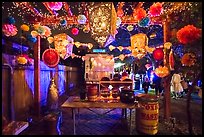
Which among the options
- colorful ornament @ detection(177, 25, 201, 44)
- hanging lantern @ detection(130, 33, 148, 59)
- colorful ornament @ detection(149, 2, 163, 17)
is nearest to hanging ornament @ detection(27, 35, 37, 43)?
hanging lantern @ detection(130, 33, 148, 59)

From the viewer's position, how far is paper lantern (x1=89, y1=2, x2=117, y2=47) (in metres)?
5.15

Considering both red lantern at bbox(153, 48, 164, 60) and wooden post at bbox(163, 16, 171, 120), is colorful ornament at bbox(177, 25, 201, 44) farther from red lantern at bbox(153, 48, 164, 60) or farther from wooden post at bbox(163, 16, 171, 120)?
wooden post at bbox(163, 16, 171, 120)

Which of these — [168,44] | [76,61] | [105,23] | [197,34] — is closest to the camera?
[197,34]

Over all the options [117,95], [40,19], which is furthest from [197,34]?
[40,19]

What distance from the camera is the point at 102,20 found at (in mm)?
5203

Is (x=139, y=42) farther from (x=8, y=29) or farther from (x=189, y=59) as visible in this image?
(x=8, y=29)

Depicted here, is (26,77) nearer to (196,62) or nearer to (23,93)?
(23,93)

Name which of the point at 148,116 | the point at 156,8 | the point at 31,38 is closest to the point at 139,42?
the point at 156,8

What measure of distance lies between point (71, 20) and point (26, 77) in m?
2.67

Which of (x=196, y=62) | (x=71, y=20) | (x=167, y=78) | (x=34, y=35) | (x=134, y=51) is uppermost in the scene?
(x=71, y=20)

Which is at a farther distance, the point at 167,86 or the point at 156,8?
the point at 167,86

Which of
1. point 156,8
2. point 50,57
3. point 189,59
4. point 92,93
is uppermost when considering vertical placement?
point 156,8

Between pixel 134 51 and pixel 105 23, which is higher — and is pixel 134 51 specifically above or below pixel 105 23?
below

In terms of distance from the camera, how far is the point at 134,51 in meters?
7.16
